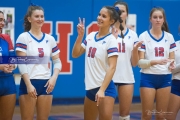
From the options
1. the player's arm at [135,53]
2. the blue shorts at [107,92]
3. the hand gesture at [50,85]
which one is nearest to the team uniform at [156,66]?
the player's arm at [135,53]

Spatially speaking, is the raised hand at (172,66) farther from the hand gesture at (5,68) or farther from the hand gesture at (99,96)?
the hand gesture at (5,68)

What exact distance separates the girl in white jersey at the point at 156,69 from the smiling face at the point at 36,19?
66.3 inches

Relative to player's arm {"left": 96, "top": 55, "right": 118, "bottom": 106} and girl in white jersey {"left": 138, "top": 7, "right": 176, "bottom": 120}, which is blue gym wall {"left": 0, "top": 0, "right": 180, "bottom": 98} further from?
player's arm {"left": 96, "top": 55, "right": 118, "bottom": 106}

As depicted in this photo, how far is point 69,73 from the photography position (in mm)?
11156

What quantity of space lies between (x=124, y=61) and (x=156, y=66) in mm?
501

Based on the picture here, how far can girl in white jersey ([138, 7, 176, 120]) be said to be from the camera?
25.1ft

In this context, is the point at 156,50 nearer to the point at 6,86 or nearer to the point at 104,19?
the point at 104,19

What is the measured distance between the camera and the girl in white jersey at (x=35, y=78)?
670cm

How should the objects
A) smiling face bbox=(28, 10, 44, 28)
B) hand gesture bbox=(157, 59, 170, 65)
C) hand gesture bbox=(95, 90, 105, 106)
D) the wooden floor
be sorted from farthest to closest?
the wooden floor, hand gesture bbox=(157, 59, 170, 65), smiling face bbox=(28, 10, 44, 28), hand gesture bbox=(95, 90, 105, 106)

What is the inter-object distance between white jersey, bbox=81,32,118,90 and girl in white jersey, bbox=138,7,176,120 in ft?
3.68

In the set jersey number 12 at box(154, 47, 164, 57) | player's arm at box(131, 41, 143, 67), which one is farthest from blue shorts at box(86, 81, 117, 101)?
jersey number 12 at box(154, 47, 164, 57)

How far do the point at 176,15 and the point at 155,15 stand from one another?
4358 mm

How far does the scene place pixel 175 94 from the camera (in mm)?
7949

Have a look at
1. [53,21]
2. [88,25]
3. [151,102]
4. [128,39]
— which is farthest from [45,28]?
[151,102]
